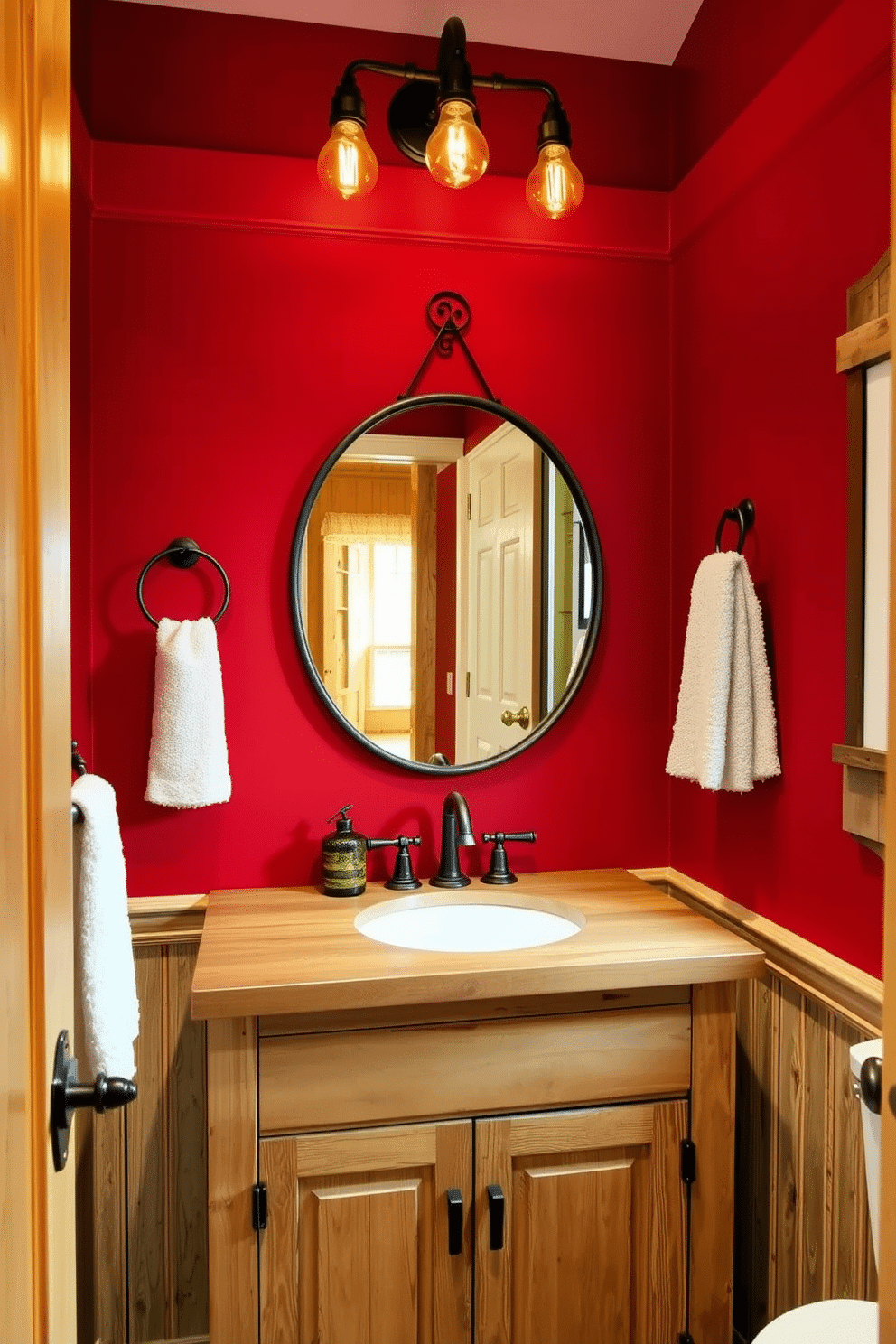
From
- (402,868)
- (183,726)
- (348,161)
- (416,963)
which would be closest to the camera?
(416,963)

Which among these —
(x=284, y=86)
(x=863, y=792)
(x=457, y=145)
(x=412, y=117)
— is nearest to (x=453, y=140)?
(x=457, y=145)

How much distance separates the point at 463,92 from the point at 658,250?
2.01 ft

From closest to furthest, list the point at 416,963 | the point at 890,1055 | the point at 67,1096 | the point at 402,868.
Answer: the point at 890,1055
the point at 67,1096
the point at 416,963
the point at 402,868

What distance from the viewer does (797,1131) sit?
1625 mm

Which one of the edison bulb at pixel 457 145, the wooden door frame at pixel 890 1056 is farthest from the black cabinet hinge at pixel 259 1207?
the edison bulb at pixel 457 145

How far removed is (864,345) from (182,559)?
1241mm

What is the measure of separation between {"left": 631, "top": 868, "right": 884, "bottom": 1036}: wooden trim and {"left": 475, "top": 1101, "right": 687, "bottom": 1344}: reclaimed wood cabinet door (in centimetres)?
30

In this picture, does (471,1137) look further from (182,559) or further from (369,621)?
(182,559)

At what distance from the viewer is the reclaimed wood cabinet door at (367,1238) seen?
148cm

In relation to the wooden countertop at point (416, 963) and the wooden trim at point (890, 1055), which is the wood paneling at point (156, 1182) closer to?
the wooden countertop at point (416, 963)

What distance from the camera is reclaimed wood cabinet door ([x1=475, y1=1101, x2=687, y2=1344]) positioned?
1544mm

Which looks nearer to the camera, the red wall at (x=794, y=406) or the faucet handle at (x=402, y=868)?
the red wall at (x=794, y=406)

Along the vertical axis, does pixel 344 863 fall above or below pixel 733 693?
below

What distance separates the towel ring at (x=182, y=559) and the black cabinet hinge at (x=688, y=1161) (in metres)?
1.25
